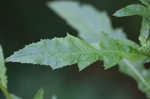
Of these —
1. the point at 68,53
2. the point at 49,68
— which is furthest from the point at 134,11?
the point at 49,68

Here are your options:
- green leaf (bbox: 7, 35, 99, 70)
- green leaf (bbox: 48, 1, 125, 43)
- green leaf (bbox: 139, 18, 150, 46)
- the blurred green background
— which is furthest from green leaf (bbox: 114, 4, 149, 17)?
the blurred green background

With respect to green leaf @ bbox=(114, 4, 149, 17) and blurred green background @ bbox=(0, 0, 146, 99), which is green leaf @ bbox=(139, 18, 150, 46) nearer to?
green leaf @ bbox=(114, 4, 149, 17)

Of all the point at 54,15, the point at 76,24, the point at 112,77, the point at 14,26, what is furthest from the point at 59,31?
the point at 76,24

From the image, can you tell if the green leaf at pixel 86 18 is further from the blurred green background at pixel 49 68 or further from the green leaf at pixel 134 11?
the blurred green background at pixel 49 68

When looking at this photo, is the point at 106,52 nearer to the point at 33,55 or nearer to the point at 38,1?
the point at 33,55

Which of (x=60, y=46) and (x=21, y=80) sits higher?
(x=60, y=46)

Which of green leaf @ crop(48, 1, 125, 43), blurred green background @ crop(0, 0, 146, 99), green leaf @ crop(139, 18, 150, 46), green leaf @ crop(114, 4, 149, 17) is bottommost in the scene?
blurred green background @ crop(0, 0, 146, 99)

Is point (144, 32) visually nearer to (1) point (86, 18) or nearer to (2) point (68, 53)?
(2) point (68, 53)
